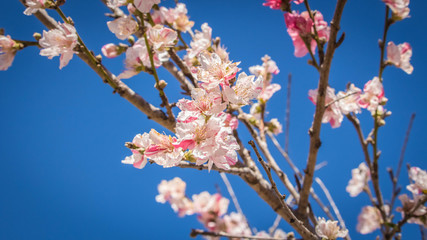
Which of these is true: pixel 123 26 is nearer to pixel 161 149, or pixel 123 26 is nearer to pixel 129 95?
pixel 129 95

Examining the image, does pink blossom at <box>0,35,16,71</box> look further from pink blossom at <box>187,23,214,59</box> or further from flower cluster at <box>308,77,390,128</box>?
flower cluster at <box>308,77,390,128</box>

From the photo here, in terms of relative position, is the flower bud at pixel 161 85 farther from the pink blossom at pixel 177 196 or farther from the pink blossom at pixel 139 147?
the pink blossom at pixel 177 196

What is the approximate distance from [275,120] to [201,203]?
3.46ft

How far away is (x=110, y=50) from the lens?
0.72 m

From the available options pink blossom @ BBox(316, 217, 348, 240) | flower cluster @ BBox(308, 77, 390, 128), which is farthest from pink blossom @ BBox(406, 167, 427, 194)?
pink blossom @ BBox(316, 217, 348, 240)

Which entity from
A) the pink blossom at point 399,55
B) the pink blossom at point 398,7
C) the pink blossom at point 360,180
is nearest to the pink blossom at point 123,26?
the pink blossom at point 398,7

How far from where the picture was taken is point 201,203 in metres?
1.84

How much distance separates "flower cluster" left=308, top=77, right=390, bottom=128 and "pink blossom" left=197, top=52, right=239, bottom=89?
50 cm

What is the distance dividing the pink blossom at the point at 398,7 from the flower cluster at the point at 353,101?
0.66 ft

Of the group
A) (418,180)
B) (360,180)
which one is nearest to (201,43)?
(418,180)

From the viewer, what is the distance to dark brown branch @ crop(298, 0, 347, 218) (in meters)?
0.60

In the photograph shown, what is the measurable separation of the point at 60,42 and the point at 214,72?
39 centimetres

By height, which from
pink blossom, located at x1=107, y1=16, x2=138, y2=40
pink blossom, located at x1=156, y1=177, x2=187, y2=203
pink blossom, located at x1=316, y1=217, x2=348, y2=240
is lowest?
pink blossom, located at x1=316, y1=217, x2=348, y2=240

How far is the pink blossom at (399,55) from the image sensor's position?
90 centimetres
